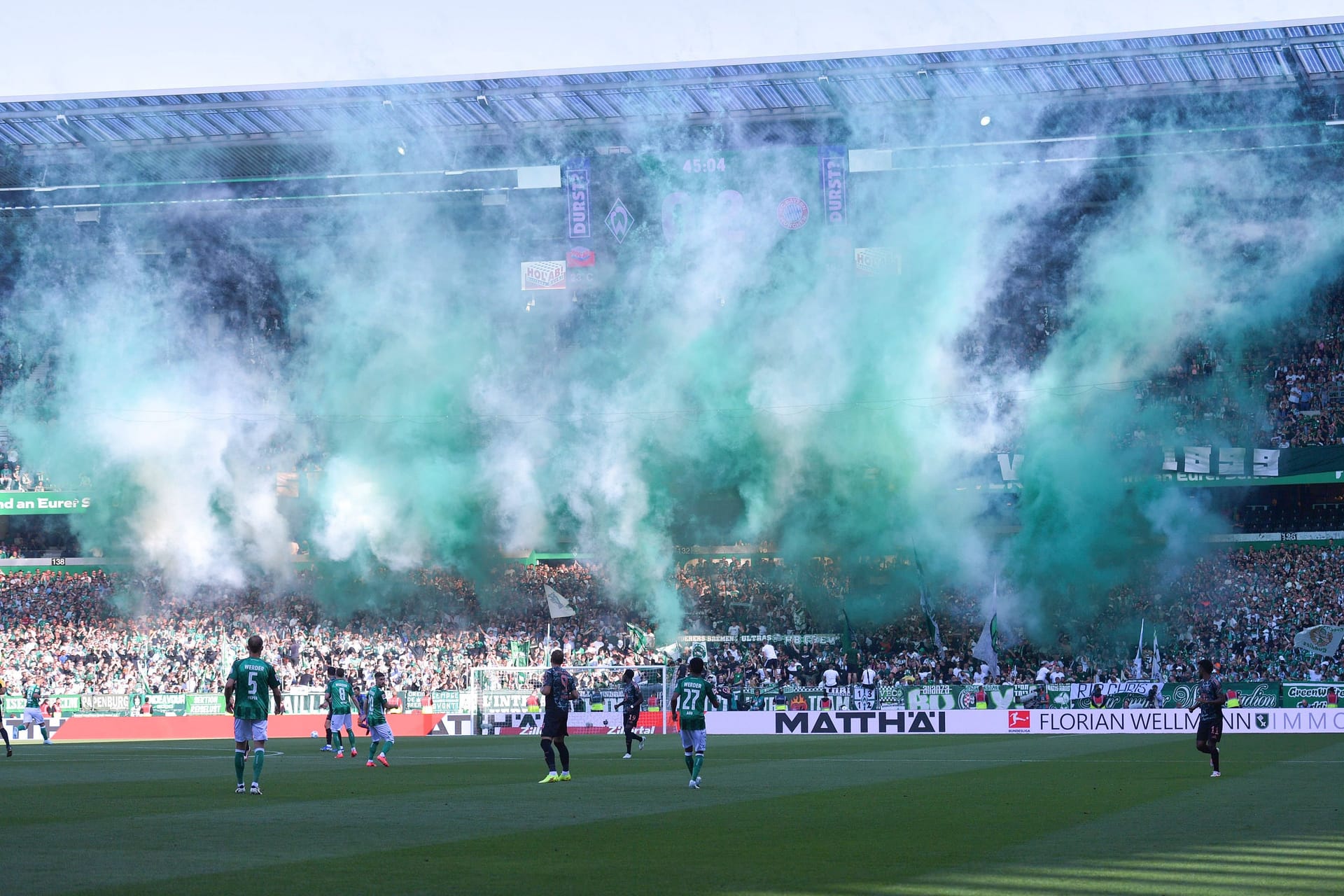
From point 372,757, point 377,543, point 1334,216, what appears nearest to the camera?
point 372,757

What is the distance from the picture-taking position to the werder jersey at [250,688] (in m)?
20.0

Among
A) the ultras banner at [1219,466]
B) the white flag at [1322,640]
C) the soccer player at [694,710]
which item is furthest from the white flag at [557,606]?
the soccer player at [694,710]

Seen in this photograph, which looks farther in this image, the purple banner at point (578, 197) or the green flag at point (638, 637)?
the purple banner at point (578, 197)

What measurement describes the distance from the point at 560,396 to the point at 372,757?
31953mm

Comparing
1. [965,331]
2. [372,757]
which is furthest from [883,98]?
[372,757]

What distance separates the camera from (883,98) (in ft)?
177

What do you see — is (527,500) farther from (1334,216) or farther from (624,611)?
(1334,216)

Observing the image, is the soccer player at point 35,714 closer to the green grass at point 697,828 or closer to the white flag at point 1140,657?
the green grass at point 697,828

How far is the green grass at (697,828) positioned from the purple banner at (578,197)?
32.1 metres

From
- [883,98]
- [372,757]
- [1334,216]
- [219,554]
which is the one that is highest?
[883,98]

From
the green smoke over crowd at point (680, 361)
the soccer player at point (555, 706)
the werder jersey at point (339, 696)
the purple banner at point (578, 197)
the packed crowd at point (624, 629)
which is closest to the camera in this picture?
the soccer player at point (555, 706)

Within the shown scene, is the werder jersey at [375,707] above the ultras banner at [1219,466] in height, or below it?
below

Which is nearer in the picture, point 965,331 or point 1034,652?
point 1034,652

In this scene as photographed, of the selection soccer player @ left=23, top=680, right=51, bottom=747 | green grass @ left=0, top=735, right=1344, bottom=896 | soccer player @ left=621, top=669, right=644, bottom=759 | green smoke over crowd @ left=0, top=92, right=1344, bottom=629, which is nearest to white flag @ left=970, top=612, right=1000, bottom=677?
green smoke over crowd @ left=0, top=92, right=1344, bottom=629
